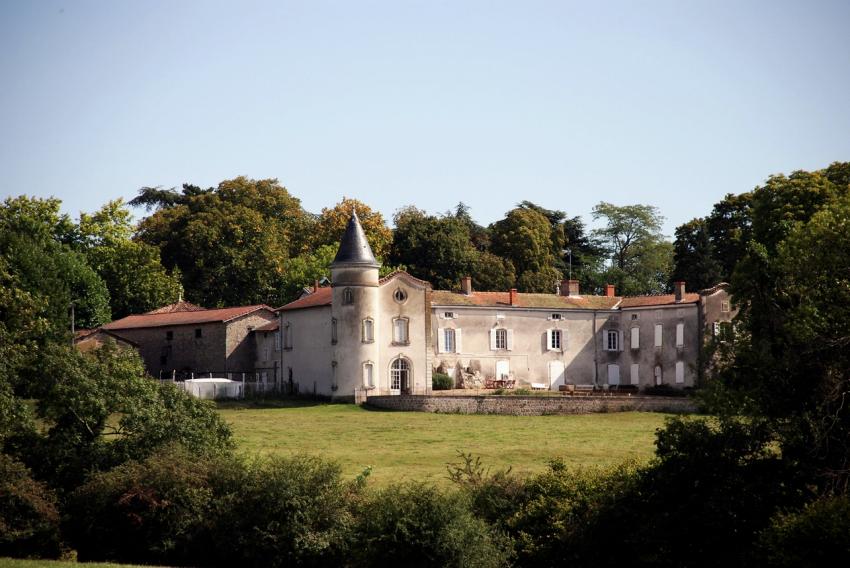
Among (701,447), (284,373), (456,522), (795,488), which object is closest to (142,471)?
(456,522)

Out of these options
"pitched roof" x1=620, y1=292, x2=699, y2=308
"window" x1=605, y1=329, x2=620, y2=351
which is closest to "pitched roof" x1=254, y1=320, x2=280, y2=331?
"window" x1=605, y1=329, x2=620, y2=351

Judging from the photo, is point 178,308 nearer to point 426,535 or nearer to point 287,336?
point 287,336

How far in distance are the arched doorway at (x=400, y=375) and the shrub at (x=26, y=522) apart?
1138 inches

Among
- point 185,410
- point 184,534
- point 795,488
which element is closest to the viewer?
point 795,488

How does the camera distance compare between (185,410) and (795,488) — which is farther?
(185,410)

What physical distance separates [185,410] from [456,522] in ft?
33.7

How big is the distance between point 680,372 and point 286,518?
36.5 metres

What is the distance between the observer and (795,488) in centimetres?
2475

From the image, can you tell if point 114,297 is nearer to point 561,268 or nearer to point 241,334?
point 241,334

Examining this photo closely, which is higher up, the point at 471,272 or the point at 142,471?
the point at 471,272

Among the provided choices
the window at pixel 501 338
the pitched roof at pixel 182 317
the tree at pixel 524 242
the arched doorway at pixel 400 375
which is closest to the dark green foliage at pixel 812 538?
the arched doorway at pixel 400 375

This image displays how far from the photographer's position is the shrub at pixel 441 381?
5931cm

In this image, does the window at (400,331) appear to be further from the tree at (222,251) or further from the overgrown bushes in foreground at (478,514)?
the overgrown bushes in foreground at (478,514)

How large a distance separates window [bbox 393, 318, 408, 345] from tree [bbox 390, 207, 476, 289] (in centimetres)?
1920
